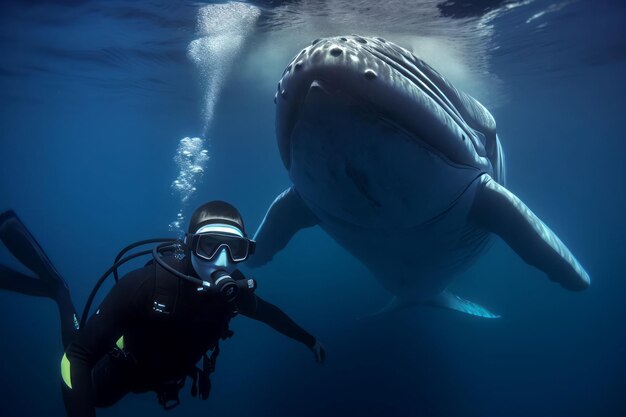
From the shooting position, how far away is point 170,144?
4506 centimetres

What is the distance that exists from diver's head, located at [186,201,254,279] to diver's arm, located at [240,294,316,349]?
3.54 feet

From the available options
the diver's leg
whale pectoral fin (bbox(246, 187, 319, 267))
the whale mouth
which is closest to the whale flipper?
whale pectoral fin (bbox(246, 187, 319, 267))

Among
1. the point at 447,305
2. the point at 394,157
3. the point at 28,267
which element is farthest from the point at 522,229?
the point at 28,267

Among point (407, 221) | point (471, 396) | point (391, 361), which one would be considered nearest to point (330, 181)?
point (407, 221)

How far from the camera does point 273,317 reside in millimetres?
4832

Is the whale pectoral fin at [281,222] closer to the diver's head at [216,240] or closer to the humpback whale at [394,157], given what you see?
the humpback whale at [394,157]

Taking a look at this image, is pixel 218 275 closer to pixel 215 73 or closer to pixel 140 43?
pixel 140 43

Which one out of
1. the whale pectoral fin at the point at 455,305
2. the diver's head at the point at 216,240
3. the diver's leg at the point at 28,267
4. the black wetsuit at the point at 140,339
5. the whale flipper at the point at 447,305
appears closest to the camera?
the black wetsuit at the point at 140,339

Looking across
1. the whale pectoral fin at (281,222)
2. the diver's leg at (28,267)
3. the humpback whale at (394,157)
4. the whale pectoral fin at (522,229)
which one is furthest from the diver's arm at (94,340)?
the diver's leg at (28,267)

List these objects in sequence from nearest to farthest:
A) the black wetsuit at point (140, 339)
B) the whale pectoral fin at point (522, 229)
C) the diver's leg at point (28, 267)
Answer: the black wetsuit at point (140, 339)
the whale pectoral fin at point (522, 229)
the diver's leg at point (28, 267)

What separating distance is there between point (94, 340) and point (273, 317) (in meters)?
2.20

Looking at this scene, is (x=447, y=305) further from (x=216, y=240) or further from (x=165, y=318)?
(x=165, y=318)

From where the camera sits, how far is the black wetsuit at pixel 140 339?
3.07m

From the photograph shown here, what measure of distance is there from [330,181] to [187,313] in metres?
1.88
